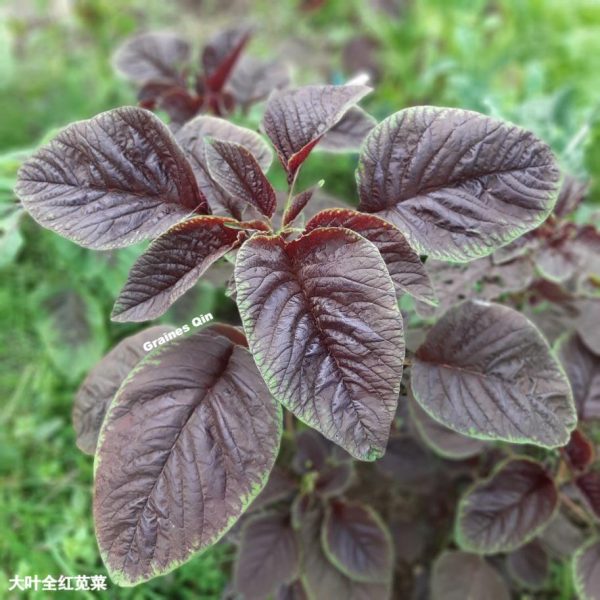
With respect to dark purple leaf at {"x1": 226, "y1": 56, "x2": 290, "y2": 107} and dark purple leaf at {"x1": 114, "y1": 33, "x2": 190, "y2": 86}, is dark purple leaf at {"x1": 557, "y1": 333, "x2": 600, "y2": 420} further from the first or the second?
dark purple leaf at {"x1": 114, "y1": 33, "x2": 190, "y2": 86}

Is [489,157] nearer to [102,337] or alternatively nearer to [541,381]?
[541,381]

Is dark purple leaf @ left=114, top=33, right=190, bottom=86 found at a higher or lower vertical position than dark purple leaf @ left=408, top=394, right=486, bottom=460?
higher

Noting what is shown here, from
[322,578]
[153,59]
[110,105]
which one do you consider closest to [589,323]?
[322,578]

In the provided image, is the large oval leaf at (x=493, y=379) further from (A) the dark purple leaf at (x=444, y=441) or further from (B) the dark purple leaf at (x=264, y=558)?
(B) the dark purple leaf at (x=264, y=558)

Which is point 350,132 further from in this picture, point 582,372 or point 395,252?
point 582,372

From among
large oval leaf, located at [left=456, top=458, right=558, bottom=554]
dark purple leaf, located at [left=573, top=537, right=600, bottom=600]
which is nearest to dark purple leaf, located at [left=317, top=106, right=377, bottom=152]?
large oval leaf, located at [left=456, top=458, right=558, bottom=554]

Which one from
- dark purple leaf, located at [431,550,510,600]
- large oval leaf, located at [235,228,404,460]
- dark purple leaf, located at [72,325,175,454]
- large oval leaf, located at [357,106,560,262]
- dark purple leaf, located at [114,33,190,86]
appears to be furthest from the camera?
dark purple leaf, located at [114,33,190,86]

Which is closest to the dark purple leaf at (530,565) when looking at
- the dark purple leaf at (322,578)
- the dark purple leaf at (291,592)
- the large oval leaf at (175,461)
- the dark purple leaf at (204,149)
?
the dark purple leaf at (322,578)
